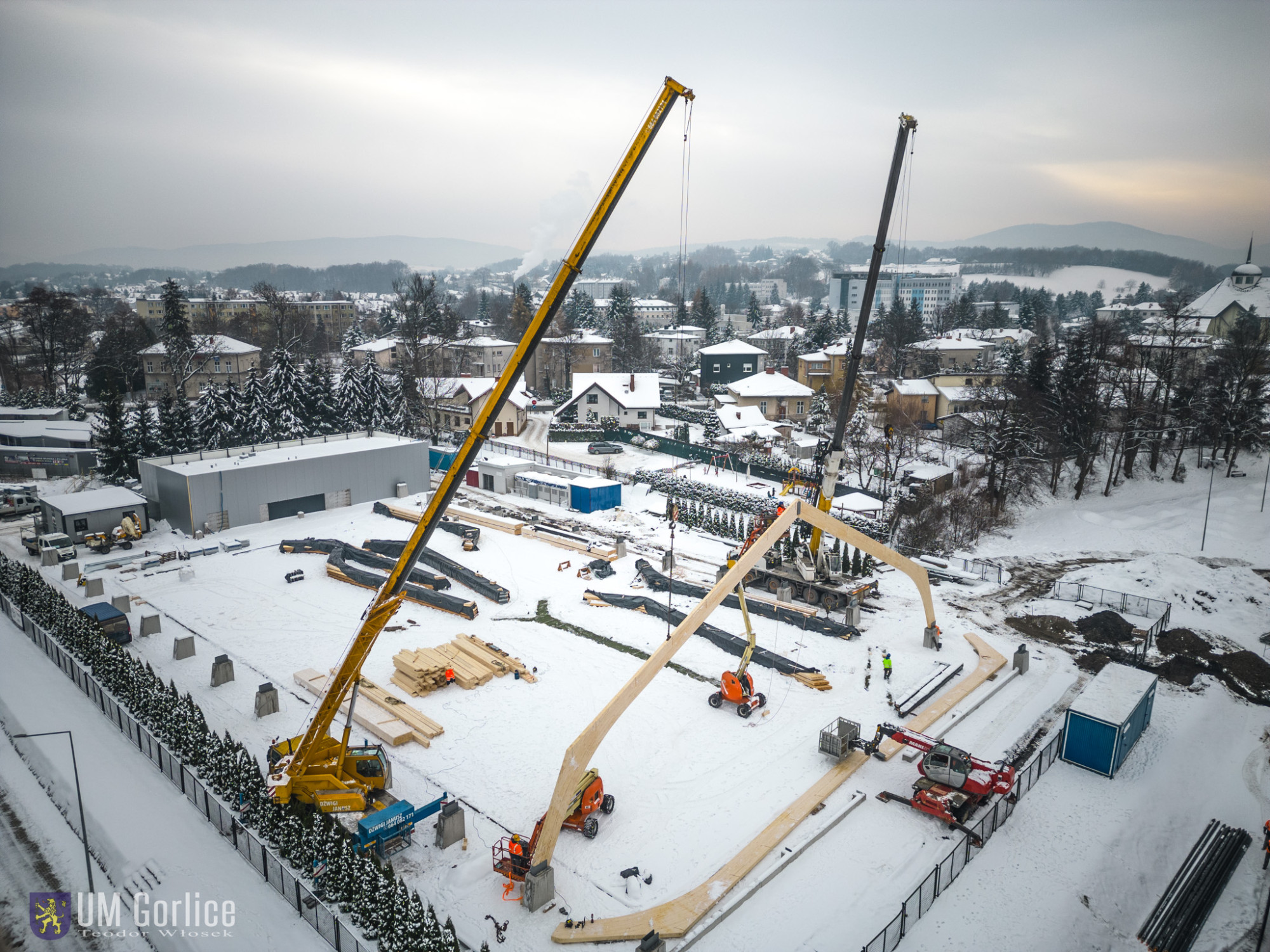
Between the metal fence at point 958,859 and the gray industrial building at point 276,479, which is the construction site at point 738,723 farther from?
the gray industrial building at point 276,479

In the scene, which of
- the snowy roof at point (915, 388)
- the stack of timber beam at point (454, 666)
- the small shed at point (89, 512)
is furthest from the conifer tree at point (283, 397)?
the snowy roof at point (915, 388)

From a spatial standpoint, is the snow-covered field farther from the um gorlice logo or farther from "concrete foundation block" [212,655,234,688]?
the um gorlice logo

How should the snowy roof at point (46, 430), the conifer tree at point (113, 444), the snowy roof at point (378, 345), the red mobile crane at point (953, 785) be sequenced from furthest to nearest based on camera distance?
1. the snowy roof at point (378, 345)
2. the snowy roof at point (46, 430)
3. the conifer tree at point (113, 444)
4. the red mobile crane at point (953, 785)

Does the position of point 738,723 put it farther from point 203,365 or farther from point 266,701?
point 203,365

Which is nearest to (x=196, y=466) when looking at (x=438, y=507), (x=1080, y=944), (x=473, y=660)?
(x=473, y=660)

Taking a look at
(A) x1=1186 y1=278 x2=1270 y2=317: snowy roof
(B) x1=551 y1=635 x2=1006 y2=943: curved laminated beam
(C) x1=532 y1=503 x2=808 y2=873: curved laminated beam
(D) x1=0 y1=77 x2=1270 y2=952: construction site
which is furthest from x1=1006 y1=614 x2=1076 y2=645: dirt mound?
(A) x1=1186 y1=278 x2=1270 y2=317: snowy roof

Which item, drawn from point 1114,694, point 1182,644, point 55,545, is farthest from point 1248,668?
point 55,545
